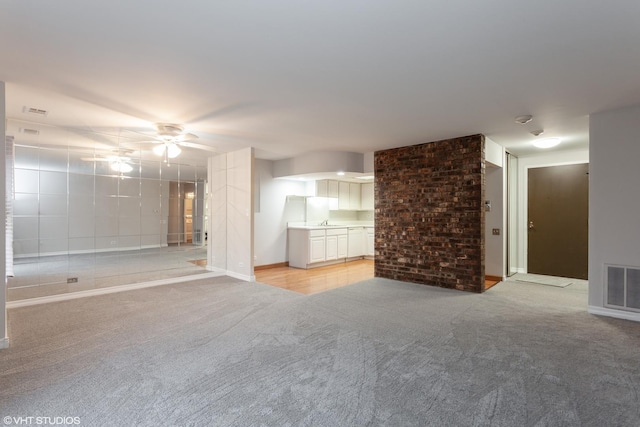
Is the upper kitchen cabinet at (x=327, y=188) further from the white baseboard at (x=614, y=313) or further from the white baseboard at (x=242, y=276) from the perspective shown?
the white baseboard at (x=614, y=313)

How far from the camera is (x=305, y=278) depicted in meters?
6.21

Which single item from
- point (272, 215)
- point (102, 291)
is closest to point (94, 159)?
point (102, 291)

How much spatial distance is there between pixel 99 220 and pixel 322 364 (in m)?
5.29

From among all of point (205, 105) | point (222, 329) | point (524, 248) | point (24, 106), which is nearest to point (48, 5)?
point (205, 105)

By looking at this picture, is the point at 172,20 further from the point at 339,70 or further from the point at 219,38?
the point at 339,70

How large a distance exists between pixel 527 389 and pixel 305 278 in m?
4.31

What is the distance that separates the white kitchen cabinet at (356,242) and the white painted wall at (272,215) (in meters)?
1.55

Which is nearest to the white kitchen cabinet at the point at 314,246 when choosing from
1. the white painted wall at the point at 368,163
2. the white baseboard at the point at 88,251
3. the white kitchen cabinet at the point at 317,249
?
the white kitchen cabinet at the point at 317,249

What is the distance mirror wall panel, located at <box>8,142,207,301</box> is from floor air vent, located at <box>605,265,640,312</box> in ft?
21.4

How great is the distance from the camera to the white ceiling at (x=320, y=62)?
195 centimetres

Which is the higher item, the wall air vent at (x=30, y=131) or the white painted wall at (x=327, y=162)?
the wall air vent at (x=30, y=131)

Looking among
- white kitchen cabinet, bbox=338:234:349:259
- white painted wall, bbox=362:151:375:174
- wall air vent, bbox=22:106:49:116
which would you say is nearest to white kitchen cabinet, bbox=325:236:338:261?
white kitchen cabinet, bbox=338:234:349:259

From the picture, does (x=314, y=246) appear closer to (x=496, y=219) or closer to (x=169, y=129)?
(x=496, y=219)

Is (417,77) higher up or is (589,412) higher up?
(417,77)
